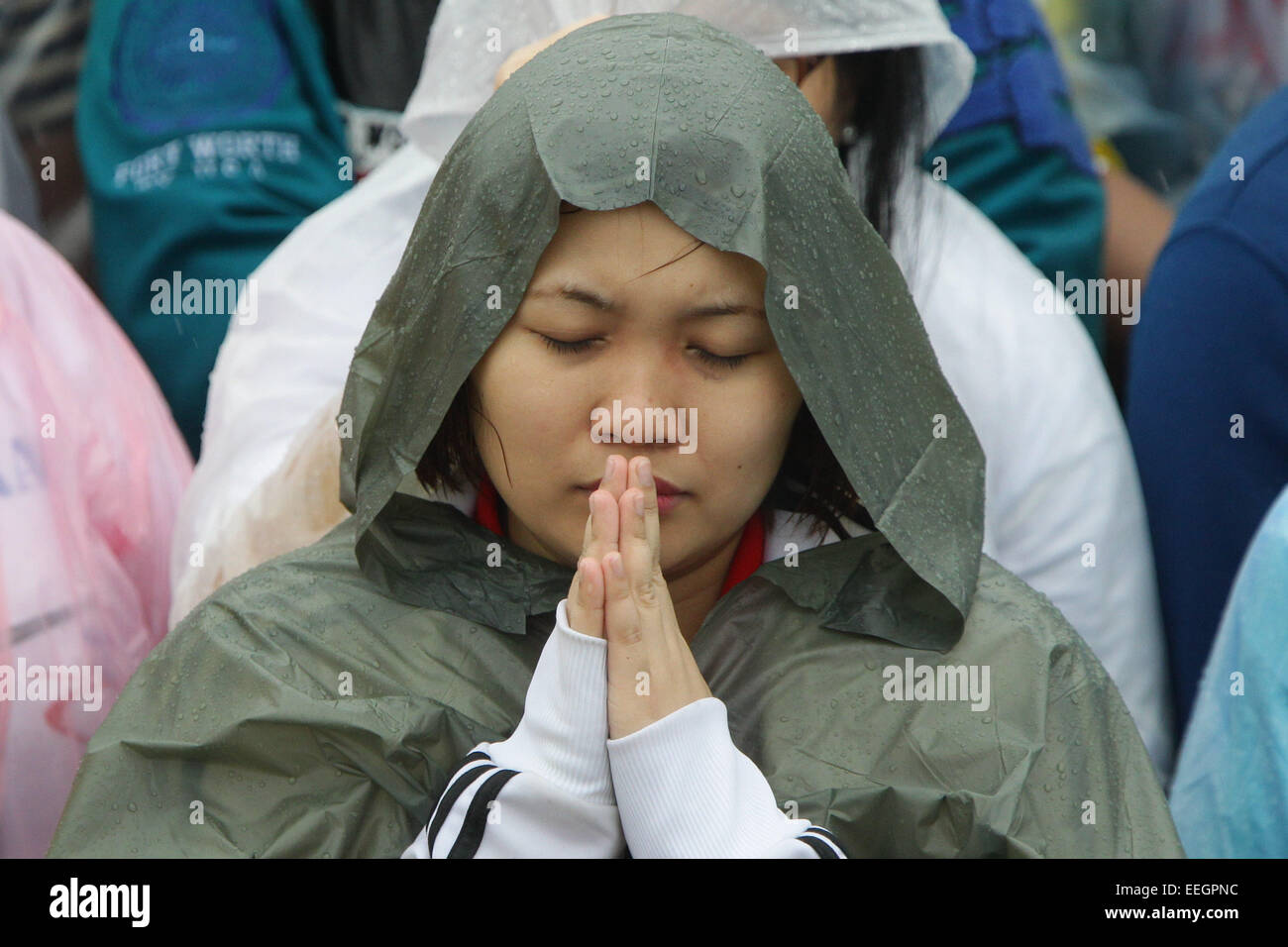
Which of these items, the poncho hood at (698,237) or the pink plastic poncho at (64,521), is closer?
the poncho hood at (698,237)

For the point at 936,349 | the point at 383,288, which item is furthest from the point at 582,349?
the point at 936,349

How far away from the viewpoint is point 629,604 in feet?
4.63

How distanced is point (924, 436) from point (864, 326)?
0.12m

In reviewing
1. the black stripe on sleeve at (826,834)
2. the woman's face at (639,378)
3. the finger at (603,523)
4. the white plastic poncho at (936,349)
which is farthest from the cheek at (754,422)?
the white plastic poncho at (936,349)

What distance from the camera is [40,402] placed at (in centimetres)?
203

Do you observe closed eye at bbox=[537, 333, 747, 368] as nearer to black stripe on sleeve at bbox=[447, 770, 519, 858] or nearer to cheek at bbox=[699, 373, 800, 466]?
cheek at bbox=[699, 373, 800, 466]

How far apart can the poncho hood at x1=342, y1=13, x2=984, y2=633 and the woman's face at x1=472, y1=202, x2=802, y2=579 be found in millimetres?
24

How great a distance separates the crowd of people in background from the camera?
193 centimetres

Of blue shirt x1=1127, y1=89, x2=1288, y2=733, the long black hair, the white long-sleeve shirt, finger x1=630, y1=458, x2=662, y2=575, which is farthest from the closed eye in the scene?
blue shirt x1=1127, y1=89, x2=1288, y2=733

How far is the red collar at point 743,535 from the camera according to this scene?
5.44 feet

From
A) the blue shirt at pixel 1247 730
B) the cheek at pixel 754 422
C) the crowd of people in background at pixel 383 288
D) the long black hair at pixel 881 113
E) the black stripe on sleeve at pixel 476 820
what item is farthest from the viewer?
the long black hair at pixel 881 113

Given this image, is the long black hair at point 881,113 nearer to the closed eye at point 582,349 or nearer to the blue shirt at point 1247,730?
the blue shirt at point 1247,730

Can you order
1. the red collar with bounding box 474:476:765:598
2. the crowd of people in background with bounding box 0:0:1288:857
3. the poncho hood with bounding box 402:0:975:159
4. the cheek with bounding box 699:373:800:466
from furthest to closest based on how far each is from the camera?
the poncho hood with bounding box 402:0:975:159 < the crowd of people in background with bounding box 0:0:1288:857 < the red collar with bounding box 474:476:765:598 < the cheek with bounding box 699:373:800:466
